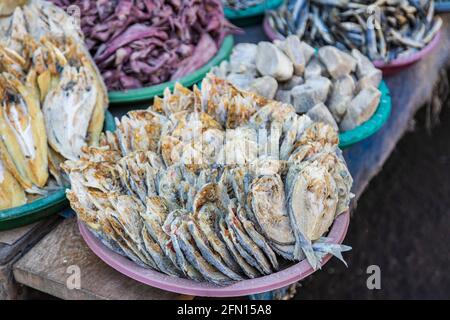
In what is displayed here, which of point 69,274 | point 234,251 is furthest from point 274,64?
point 69,274

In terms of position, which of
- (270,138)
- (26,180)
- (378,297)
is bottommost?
(378,297)

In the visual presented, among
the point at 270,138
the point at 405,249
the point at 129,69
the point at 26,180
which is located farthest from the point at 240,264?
the point at 405,249

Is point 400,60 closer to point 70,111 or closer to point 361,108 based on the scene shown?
point 361,108

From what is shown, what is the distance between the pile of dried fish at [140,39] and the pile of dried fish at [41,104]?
208 millimetres

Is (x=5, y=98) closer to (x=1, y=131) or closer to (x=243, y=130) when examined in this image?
(x=1, y=131)

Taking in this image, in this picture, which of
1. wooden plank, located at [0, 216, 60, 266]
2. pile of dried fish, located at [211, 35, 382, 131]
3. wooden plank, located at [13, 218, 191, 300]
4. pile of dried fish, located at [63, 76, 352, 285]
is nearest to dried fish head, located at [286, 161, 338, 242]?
pile of dried fish, located at [63, 76, 352, 285]

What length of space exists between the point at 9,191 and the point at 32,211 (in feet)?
0.27

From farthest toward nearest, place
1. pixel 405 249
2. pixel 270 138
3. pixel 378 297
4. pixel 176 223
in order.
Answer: pixel 405 249, pixel 378 297, pixel 270 138, pixel 176 223

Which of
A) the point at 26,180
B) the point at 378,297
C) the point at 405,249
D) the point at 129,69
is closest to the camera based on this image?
the point at 26,180

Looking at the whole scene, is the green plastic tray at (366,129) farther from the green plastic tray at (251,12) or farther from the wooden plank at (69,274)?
the green plastic tray at (251,12)

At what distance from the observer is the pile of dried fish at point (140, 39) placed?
1.89 m

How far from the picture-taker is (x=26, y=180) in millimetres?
1426

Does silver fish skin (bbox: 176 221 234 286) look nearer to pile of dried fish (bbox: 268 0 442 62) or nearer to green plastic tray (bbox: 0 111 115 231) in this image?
green plastic tray (bbox: 0 111 115 231)

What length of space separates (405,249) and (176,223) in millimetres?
1681
